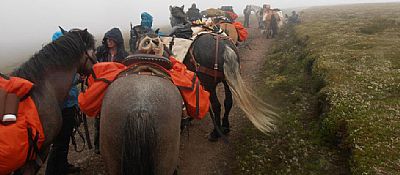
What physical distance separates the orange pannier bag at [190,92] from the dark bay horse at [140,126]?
0.52 meters

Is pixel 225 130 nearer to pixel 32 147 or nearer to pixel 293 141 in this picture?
pixel 293 141

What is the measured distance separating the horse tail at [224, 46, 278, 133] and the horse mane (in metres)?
3.86

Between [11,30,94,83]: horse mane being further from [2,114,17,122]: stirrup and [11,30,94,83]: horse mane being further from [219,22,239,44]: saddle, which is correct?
[219,22,239,44]: saddle

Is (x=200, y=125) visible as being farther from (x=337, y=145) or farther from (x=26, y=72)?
(x=26, y=72)

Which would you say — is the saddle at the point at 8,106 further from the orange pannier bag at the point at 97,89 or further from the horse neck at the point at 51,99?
the orange pannier bag at the point at 97,89

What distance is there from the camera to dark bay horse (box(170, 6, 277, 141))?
27.9 ft

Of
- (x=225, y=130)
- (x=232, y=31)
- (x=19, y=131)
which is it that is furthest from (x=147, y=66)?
(x=232, y=31)

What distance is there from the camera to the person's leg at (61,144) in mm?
7402

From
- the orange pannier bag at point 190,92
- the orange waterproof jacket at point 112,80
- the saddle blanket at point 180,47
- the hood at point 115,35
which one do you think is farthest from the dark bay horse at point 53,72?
the saddle blanket at point 180,47

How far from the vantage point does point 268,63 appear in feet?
60.8

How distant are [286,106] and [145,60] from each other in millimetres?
6953

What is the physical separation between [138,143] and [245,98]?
4684 mm

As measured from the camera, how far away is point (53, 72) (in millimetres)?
5844

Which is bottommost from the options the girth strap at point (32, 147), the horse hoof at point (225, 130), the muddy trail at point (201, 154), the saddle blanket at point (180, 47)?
the muddy trail at point (201, 154)
